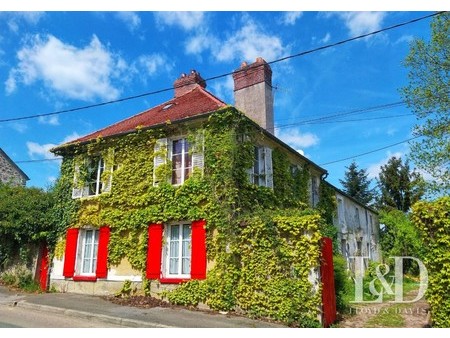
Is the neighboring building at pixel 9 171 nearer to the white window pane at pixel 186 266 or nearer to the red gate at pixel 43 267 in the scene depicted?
the red gate at pixel 43 267

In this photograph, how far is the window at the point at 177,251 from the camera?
11555 millimetres

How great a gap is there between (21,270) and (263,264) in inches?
409

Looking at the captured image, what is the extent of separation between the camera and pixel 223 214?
36.2ft

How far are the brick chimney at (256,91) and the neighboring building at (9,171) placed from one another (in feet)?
57.8

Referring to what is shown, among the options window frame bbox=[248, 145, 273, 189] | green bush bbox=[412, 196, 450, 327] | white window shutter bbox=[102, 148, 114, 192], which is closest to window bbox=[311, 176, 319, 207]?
window frame bbox=[248, 145, 273, 189]

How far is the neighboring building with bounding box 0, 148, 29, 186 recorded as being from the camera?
84.8 ft

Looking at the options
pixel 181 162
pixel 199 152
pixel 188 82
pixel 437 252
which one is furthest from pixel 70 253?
pixel 437 252

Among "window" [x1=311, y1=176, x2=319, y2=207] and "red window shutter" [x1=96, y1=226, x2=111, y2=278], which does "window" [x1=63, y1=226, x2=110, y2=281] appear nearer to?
"red window shutter" [x1=96, y1=226, x2=111, y2=278]

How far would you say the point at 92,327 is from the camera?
833cm

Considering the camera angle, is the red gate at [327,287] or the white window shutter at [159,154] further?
the white window shutter at [159,154]

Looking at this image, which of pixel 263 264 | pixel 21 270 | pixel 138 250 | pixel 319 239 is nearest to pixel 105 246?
pixel 138 250

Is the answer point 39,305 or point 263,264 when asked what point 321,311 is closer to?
point 263,264

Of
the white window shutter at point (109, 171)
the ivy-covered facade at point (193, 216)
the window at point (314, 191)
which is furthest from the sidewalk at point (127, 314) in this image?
the window at point (314, 191)

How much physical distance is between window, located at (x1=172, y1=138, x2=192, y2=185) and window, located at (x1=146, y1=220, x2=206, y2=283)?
1.50 metres
